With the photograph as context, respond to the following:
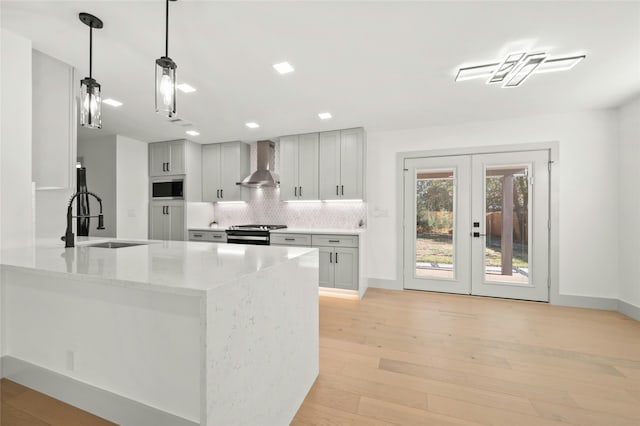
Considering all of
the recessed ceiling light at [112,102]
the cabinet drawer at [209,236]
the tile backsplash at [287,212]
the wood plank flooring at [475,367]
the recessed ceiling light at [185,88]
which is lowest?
the wood plank flooring at [475,367]

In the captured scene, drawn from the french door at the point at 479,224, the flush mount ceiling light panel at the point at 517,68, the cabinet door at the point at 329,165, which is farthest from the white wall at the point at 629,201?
the cabinet door at the point at 329,165

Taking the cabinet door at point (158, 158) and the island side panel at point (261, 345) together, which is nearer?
the island side panel at point (261, 345)

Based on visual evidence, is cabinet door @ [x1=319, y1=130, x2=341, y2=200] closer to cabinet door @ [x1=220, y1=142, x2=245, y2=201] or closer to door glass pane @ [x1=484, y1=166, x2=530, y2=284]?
cabinet door @ [x1=220, y1=142, x2=245, y2=201]

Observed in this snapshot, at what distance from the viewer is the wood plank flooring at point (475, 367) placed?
164 centimetres

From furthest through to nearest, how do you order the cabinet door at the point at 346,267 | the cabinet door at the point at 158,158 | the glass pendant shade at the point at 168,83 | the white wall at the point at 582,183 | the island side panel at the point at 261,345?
the cabinet door at the point at 158,158, the cabinet door at the point at 346,267, the white wall at the point at 582,183, the glass pendant shade at the point at 168,83, the island side panel at the point at 261,345

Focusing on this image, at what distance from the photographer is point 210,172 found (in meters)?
5.24

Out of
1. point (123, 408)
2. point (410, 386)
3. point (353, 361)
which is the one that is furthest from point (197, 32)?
point (410, 386)

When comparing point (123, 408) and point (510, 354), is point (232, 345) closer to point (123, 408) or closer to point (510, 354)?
point (123, 408)

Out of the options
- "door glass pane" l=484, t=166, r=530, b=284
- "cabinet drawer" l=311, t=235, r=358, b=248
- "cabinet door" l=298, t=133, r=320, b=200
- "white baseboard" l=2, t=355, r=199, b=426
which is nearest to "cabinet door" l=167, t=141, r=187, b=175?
"cabinet door" l=298, t=133, r=320, b=200

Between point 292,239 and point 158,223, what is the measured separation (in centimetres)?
285

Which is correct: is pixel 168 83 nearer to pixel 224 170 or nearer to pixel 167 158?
pixel 224 170

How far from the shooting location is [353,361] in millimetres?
2221

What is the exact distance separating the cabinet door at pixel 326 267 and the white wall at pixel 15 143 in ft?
10.1

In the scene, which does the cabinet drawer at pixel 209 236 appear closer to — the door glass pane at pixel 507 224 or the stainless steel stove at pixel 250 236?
the stainless steel stove at pixel 250 236
